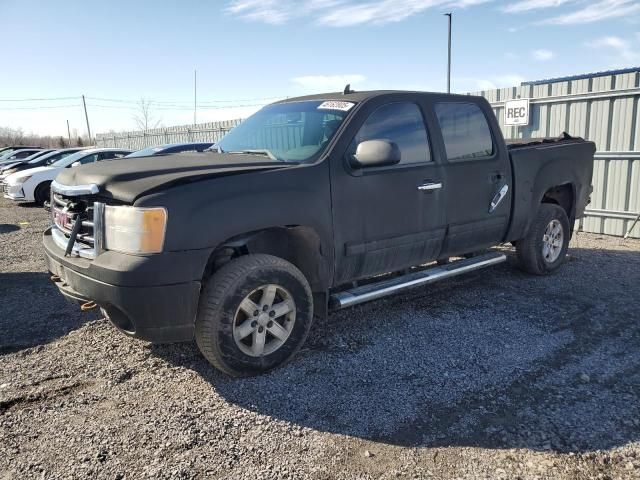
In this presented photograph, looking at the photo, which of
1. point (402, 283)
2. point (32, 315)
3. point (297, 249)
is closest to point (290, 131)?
point (297, 249)

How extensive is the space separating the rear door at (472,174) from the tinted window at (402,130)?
0.68 feet

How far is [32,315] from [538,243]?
208 inches

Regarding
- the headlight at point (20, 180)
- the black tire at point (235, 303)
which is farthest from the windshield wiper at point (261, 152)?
the headlight at point (20, 180)

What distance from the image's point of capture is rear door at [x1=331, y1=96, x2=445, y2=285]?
3926 millimetres

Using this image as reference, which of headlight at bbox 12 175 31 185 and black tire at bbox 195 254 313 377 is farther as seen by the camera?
headlight at bbox 12 175 31 185

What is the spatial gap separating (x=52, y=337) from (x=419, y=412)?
121 inches

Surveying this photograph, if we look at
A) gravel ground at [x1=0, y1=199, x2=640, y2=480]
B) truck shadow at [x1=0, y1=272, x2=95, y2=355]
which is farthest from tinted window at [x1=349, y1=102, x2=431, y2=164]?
truck shadow at [x1=0, y1=272, x2=95, y2=355]

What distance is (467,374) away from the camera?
3.68 m

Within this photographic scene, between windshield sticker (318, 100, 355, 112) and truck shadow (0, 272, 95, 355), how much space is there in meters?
2.78

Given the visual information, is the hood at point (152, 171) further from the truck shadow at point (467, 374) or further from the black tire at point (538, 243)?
the black tire at point (538, 243)

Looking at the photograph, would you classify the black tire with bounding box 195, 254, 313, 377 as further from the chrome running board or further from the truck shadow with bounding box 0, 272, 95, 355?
the truck shadow with bounding box 0, 272, 95, 355

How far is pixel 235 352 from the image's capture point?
3.42m

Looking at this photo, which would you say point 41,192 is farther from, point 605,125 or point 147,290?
point 605,125

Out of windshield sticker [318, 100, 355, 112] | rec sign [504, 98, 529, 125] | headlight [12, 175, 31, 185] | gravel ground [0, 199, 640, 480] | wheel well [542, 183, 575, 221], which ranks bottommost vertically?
gravel ground [0, 199, 640, 480]
